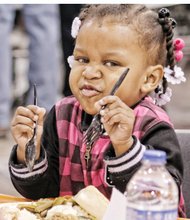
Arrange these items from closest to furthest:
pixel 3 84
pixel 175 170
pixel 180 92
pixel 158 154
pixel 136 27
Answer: pixel 158 154, pixel 175 170, pixel 136 27, pixel 3 84, pixel 180 92

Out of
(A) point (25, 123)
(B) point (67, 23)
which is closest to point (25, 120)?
(A) point (25, 123)

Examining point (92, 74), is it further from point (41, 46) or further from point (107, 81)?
point (41, 46)

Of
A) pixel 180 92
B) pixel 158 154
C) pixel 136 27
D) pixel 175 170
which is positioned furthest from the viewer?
pixel 180 92

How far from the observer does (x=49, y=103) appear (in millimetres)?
4660

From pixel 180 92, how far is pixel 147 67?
457 cm

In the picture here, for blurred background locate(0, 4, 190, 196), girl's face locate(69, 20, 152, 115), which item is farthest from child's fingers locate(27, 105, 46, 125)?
blurred background locate(0, 4, 190, 196)

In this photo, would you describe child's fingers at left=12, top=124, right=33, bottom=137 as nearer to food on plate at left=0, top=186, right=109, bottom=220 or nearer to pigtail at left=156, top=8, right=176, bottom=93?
food on plate at left=0, top=186, right=109, bottom=220

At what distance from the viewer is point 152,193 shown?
1249mm

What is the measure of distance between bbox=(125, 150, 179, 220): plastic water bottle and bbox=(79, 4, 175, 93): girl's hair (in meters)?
0.54

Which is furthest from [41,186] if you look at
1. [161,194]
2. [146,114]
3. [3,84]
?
[3,84]

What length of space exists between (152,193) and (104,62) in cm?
53

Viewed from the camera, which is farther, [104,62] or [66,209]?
[104,62]

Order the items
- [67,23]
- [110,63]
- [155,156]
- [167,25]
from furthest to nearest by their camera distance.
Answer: [67,23]
[167,25]
[110,63]
[155,156]

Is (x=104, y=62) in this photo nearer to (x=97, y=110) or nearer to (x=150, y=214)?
(x=97, y=110)
